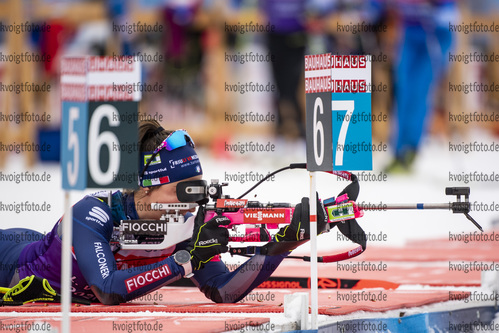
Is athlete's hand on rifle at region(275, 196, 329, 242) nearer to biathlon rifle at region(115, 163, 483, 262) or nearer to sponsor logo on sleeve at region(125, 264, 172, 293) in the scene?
biathlon rifle at region(115, 163, 483, 262)

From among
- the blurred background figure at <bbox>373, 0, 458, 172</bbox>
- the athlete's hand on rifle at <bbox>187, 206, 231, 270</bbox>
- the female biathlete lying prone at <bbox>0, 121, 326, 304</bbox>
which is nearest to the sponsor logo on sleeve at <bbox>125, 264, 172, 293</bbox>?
the female biathlete lying prone at <bbox>0, 121, 326, 304</bbox>

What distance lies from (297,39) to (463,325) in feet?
31.5

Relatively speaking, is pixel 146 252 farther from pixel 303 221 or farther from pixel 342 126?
pixel 342 126

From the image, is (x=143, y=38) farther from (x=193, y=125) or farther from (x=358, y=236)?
(x=358, y=236)

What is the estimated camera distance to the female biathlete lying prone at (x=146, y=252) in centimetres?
485

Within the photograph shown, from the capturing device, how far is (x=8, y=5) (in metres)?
15.6

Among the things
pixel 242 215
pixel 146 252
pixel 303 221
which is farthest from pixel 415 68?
pixel 303 221

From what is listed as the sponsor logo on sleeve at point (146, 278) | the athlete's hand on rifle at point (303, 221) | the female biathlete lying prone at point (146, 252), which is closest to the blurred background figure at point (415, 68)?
the female biathlete lying prone at point (146, 252)

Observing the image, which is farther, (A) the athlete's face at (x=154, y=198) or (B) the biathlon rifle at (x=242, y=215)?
(A) the athlete's face at (x=154, y=198)

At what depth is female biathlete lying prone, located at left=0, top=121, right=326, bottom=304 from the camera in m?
4.85

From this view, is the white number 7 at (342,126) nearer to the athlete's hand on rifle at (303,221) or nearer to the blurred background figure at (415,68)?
the athlete's hand on rifle at (303,221)

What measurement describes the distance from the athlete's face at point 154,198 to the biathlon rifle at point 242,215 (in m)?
0.05

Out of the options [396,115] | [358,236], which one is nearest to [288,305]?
[358,236]

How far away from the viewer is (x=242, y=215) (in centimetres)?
499
